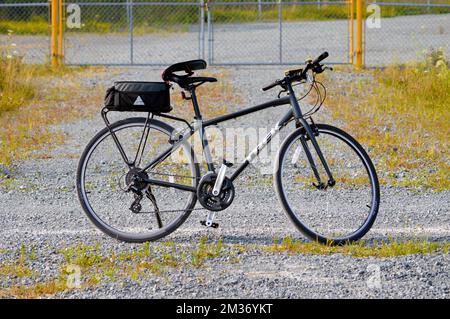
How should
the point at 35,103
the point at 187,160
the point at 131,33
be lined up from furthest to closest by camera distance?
the point at 131,33 → the point at 35,103 → the point at 187,160

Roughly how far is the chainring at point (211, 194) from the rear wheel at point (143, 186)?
0.30ft

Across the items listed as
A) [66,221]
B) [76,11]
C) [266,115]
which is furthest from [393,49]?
[66,221]

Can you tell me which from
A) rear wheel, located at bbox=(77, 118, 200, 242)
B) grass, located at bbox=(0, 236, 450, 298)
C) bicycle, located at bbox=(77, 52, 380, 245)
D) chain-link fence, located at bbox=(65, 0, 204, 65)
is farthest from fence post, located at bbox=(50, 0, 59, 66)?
grass, located at bbox=(0, 236, 450, 298)

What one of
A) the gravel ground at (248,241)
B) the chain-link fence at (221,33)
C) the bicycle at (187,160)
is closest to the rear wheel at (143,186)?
the bicycle at (187,160)

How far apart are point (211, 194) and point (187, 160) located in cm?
30

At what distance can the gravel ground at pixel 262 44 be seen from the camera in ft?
69.5

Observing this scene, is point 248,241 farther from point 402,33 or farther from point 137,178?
point 402,33

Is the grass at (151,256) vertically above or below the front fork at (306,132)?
below

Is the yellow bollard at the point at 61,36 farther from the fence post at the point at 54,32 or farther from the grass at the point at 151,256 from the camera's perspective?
the grass at the point at 151,256

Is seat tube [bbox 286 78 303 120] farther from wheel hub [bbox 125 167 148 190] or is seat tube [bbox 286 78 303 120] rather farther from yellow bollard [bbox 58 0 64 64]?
yellow bollard [bbox 58 0 64 64]

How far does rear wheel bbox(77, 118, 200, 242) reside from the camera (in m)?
7.49

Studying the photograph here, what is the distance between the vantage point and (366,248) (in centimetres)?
738

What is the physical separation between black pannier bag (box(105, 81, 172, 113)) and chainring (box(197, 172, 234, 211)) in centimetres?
55

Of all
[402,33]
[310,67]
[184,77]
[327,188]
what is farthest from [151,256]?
[402,33]
